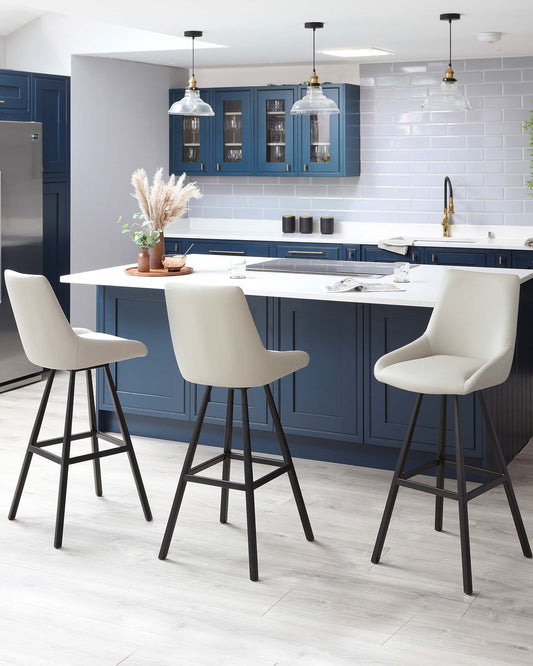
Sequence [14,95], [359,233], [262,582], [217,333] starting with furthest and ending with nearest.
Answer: [359,233] < [14,95] < [217,333] < [262,582]

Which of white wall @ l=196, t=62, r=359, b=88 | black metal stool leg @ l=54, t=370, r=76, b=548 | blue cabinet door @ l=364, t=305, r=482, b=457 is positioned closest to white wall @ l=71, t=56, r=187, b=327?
white wall @ l=196, t=62, r=359, b=88

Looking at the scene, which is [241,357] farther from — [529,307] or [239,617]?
[529,307]

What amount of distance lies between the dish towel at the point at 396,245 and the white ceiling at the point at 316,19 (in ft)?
4.53

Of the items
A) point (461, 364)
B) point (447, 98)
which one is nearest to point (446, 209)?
point (447, 98)

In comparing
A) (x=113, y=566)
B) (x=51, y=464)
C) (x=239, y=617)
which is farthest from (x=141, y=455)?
(x=239, y=617)

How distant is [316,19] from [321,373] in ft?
6.83

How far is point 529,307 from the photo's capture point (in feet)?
16.4

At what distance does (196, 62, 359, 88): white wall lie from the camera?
→ 780 centimetres

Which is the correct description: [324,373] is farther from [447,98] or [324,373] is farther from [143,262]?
[447,98]

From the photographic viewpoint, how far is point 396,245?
23.8 ft

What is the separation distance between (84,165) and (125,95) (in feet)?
2.56

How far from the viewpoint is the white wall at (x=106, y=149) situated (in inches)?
288

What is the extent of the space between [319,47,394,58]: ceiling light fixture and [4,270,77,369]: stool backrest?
12.3 ft

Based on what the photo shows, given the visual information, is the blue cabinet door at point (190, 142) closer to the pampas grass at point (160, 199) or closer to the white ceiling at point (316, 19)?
the white ceiling at point (316, 19)
